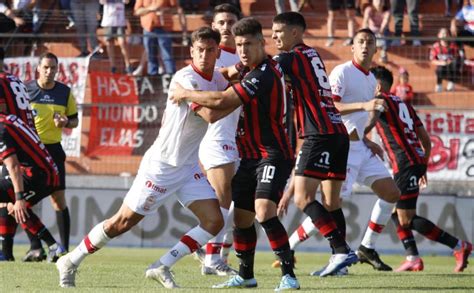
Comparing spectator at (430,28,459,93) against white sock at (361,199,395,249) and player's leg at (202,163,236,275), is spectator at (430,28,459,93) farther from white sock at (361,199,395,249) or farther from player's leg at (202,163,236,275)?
player's leg at (202,163,236,275)

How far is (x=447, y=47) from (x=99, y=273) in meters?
8.76

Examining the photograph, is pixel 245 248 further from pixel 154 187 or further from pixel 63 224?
pixel 63 224

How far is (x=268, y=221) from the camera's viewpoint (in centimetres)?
888

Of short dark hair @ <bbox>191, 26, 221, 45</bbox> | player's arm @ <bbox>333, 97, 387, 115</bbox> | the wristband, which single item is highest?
short dark hair @ <bbox>191, 26, 221, 45</bbox>

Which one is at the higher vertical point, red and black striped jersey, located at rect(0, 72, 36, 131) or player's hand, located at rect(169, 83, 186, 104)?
player's hand, located at rect(169, 83, 186, 104)

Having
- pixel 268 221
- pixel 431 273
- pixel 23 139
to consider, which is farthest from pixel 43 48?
pixel 268 221

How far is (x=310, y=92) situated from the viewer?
31.3 ft

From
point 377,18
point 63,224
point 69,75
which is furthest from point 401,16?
point 63,224

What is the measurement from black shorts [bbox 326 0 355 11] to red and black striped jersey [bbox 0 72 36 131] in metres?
8.92

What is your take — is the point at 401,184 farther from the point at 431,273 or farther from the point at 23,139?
the point at 23,139

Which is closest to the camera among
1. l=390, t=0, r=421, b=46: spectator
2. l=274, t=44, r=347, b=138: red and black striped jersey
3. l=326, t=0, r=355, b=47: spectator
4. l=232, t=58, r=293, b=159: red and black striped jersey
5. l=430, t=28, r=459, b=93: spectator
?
l=232, t=58, r=293, b=159: red and black striped jersey

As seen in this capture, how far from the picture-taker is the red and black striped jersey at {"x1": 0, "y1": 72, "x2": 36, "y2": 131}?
10.9 meters

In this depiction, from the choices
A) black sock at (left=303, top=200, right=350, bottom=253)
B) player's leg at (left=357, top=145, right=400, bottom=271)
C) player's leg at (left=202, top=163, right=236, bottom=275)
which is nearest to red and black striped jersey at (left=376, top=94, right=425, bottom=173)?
player's leg at (left=357, top=145, right=400, bottom=271)

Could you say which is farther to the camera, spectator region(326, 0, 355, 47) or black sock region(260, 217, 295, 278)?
spectator region(326, 0, 355, 47)
